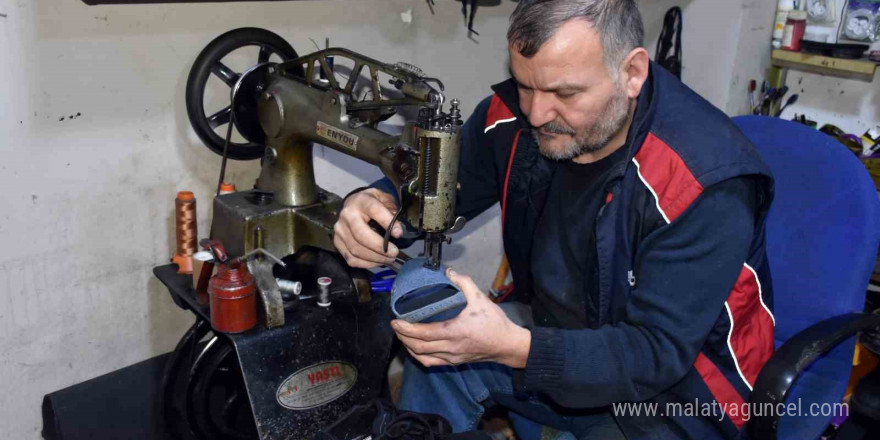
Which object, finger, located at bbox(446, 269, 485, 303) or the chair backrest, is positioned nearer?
finger, located at bbox(446, 269, 485, 303)

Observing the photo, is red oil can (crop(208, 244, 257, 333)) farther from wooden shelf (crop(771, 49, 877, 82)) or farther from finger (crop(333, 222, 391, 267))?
wooden shelf (crop(771, 49, 877, 82))

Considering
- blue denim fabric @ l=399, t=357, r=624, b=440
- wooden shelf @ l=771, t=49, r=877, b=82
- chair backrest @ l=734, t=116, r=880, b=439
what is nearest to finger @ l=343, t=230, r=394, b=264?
blue denim fabric @ l=399, t=357, r=624, b=440

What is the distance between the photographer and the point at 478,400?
147 centimetres

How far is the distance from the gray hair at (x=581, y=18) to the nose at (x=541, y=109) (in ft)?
0.24

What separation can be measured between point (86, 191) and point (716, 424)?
1.32 metres

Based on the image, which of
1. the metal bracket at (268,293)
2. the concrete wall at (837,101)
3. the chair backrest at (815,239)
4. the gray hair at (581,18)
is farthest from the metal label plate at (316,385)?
the concrete wall at (837,101)

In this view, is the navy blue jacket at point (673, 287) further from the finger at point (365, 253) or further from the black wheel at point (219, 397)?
the black wheel at point (219, 397)

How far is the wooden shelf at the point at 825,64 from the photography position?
234cm

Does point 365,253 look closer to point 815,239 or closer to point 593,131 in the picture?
point 593,131

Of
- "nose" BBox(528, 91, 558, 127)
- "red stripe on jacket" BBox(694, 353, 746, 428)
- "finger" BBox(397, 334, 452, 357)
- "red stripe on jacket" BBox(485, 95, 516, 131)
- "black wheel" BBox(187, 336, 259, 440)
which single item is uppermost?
"nose" BBox(528, 91, 558, 127)

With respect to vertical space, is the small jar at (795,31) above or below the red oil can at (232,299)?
above

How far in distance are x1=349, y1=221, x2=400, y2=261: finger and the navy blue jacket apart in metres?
0.30

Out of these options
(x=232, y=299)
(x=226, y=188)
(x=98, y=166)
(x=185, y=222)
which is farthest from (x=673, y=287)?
(x=98, y=166)

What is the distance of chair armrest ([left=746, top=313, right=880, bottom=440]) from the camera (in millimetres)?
1176
